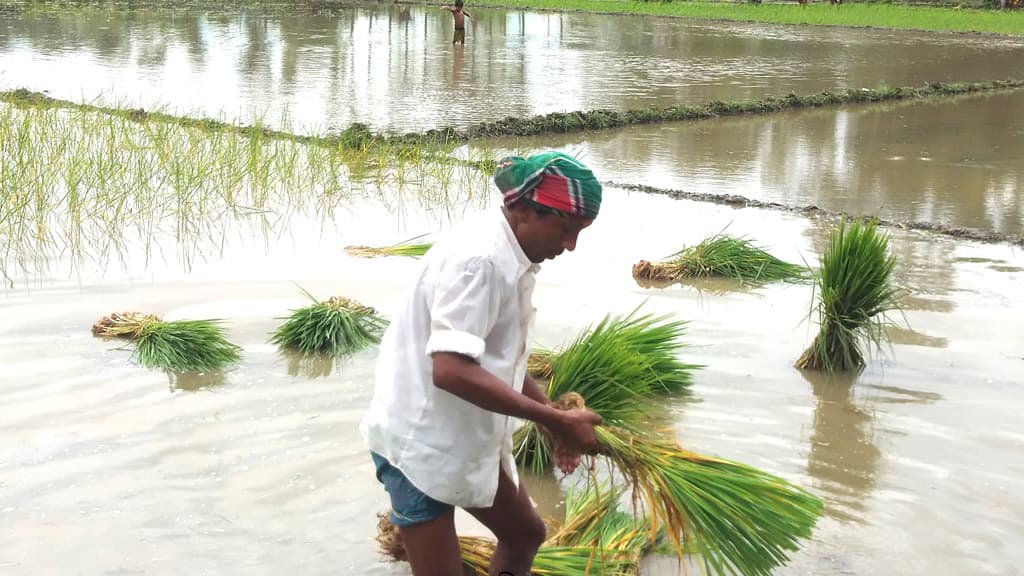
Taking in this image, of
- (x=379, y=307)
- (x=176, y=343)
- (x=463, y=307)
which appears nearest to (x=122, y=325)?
(x=176, y=343)

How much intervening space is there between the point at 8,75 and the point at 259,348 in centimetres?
930

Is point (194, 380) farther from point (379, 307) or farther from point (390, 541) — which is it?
point (390, 541)

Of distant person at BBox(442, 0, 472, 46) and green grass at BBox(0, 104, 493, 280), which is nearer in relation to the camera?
green grass at BBox(0, 104, 493, 280)

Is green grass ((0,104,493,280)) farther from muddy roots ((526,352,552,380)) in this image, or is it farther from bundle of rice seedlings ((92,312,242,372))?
muddy roots ((526,352,552,380))

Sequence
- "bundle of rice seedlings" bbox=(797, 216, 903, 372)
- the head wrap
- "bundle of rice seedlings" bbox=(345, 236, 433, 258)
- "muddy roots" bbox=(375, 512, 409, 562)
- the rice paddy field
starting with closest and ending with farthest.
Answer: the head wrap
"muddy roots" bbox=(375, 512, 409, 562)
the rice paddy field
"bundle of rice seedlings" bbox=(797, 216, 903, 372)
"bundle of rice seedlings" bbox=(345, 236, 433, 258)

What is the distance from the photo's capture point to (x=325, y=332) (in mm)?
3984

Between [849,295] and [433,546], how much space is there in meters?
2.57

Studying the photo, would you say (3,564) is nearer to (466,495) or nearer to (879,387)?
(466,495)

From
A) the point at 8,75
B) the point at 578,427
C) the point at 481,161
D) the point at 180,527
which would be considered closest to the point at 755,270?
the point at 481,161

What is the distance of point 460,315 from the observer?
1644 mm

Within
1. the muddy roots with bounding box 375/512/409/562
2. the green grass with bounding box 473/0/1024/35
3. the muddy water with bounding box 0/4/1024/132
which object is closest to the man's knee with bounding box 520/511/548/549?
the muddy roots with bounding box 375/512/409/562

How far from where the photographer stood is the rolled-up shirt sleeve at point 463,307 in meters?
1.63

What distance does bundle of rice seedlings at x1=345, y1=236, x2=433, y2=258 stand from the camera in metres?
5.21

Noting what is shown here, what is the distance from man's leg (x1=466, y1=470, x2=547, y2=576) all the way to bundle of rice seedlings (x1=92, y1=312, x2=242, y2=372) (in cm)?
200
